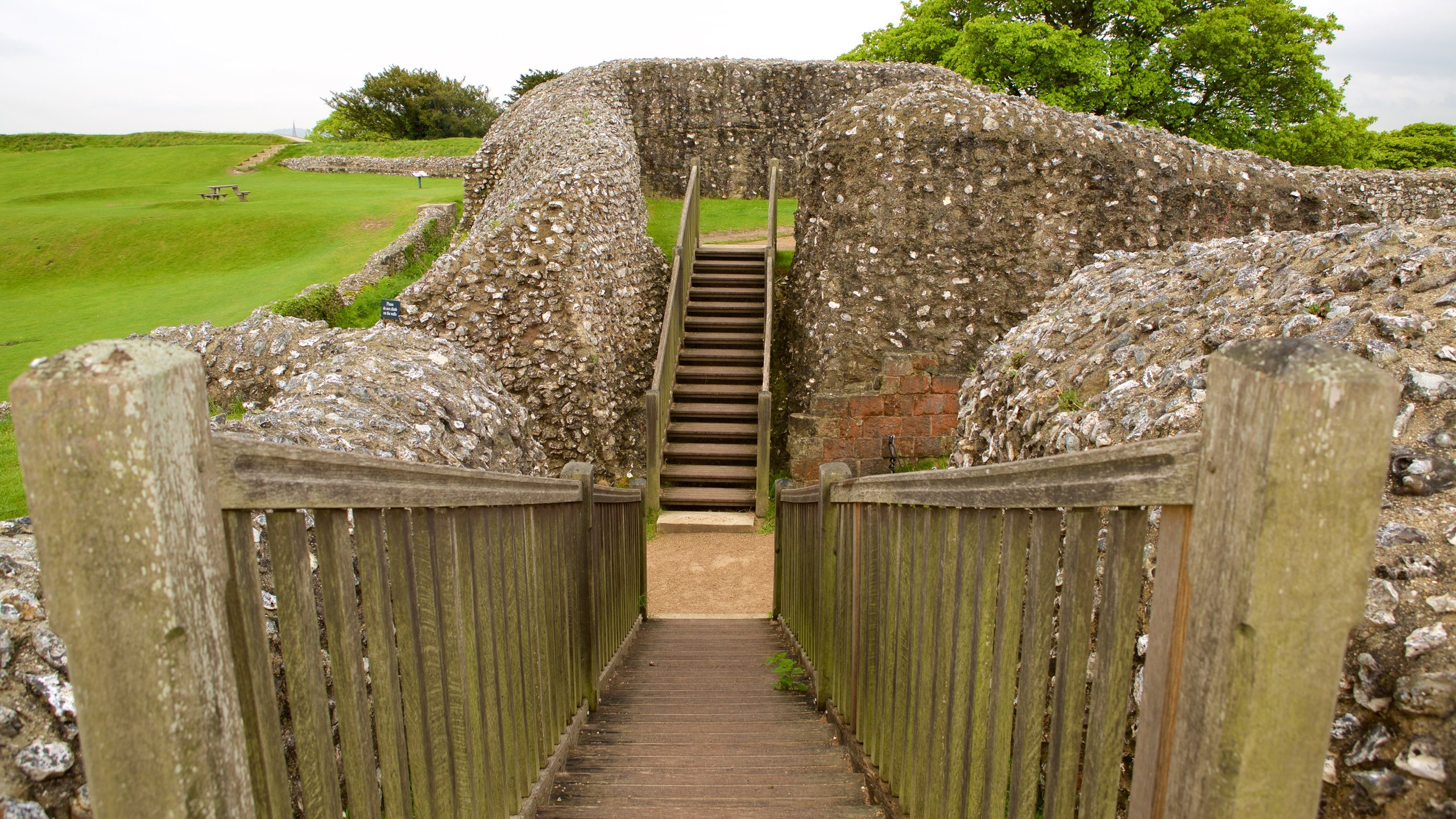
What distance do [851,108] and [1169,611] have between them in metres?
9.30

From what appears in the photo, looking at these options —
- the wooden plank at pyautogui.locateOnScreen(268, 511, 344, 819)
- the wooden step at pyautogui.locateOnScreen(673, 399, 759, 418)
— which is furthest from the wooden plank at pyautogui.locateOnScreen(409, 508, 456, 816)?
the wooden step at pyautogui.locateOnScreen(673, 399, 759, 418)

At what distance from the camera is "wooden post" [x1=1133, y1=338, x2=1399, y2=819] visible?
3.30 feet

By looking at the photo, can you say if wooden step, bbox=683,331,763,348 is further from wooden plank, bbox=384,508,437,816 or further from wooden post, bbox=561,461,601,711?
wooden plank, bbox=384,508,437,816

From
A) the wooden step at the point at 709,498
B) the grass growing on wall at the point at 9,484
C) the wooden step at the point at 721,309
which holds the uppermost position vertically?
the wooden step at the point at 721,309

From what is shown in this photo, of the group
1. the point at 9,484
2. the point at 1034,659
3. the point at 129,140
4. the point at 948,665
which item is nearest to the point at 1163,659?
the point at 1034,659

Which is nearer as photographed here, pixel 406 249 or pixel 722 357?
pixel 722 357

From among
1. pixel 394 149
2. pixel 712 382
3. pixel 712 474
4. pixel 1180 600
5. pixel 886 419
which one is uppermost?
pixel 394 149

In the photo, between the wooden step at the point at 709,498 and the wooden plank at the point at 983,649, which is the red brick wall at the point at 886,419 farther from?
the wooden plank at the point at 983,649

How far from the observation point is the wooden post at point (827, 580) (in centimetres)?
405

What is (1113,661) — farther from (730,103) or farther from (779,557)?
(730,103)

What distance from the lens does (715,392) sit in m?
10.5

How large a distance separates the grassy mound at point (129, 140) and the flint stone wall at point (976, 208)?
3039 centimetres

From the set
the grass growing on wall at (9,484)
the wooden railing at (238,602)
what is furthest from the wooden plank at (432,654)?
the grass growing on wall at (9,484)

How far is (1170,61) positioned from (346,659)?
83.6 ft
